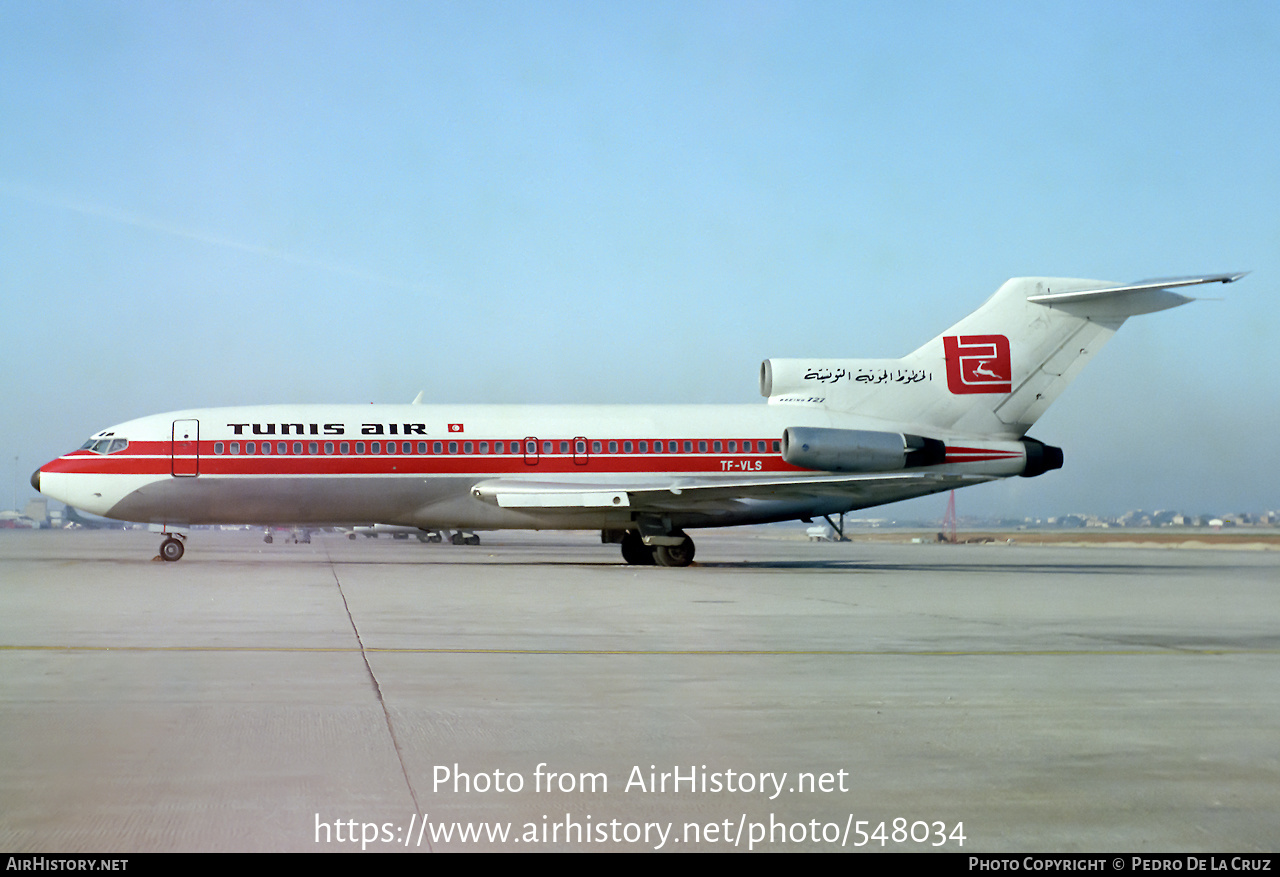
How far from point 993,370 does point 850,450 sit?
464 centimetres

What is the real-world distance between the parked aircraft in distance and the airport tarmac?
41.0 feet

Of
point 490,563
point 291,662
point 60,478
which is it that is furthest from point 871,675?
point 60,478

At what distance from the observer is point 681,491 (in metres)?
27.8

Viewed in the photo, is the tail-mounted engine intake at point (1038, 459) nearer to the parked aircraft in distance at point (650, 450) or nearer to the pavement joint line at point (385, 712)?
the parked aircraft in distance at point (650, 450)

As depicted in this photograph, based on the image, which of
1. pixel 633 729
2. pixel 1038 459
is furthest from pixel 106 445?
pixel 633 729

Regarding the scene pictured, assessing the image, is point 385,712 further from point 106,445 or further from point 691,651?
point 106,445

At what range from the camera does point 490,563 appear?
103ft

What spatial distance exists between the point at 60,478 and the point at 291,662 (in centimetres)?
2154

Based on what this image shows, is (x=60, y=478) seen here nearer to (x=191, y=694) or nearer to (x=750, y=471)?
(x=750, y=471)

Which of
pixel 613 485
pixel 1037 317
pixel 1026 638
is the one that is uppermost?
pixel 1037 317

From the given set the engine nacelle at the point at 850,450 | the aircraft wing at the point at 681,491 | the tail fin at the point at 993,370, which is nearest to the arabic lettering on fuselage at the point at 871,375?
the tail fin at the point at 993,370

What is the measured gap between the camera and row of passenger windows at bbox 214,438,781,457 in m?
28.3
